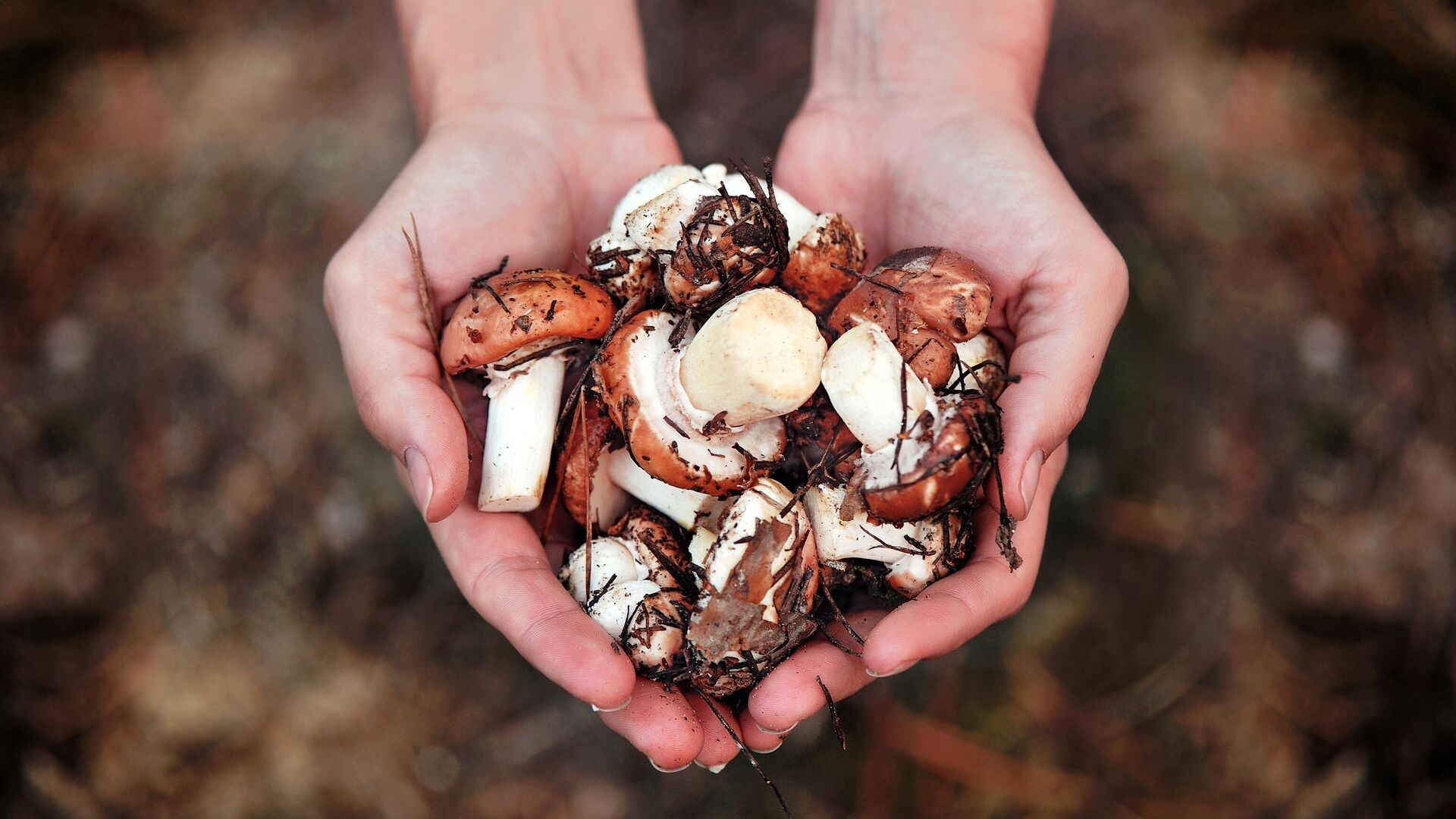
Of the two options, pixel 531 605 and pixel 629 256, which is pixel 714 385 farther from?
pixel 531 605

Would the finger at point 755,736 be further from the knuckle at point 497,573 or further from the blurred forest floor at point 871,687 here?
the blurred forest floor at point 871,687

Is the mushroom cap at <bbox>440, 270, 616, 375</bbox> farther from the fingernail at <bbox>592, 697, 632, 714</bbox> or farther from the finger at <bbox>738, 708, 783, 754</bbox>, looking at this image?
the finger at <bbox>738, 708, 783, 754</bbox>

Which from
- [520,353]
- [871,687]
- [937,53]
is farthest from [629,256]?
[871,687]

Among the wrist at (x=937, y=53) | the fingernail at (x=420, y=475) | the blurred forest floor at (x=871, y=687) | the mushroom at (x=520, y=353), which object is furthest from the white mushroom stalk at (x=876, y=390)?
the blurred forest floor at (x=871, y=687)

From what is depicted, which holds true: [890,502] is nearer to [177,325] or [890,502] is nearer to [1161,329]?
[1161,329]

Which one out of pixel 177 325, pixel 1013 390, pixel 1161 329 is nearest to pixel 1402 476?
pixel 1161 329
